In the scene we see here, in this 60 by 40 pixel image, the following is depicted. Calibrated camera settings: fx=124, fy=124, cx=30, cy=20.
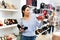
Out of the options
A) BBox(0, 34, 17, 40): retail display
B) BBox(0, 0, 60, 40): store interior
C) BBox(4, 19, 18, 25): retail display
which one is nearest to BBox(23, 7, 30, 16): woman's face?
BBox(0, 0, 60, 40): store interior

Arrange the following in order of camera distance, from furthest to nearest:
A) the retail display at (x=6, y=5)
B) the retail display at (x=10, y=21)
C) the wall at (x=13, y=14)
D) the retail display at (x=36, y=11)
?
the retail display at (x=36, y=11) → the wall at (x=13, y=14) → the retail display at (x=10, y=21) → the retail display at (x=6, y=5)

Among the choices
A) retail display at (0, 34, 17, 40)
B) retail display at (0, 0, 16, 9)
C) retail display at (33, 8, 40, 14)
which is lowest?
retail display at (0, 34, 17, 40)

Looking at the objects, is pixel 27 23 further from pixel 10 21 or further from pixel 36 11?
pixel 36 11

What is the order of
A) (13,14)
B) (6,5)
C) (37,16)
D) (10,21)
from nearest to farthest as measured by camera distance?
(6,5)
(10,21)
(13,14)
(37,16)

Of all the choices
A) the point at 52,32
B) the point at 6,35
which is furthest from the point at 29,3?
the point at 52,32

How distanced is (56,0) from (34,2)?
2.84 ft

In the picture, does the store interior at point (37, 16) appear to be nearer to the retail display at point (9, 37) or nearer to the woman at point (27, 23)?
the retail display at point (9, 37)

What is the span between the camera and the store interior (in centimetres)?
262

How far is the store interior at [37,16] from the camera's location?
2622mm

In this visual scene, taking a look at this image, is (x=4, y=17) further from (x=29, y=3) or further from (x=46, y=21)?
(x=46, y=21)

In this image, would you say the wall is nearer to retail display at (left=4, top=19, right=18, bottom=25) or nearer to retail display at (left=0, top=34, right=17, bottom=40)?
retail display at (left=4, top=19, right=18, bottom=25)

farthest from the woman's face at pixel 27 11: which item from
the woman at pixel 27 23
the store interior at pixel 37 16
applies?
the store interior at pixel 37 16

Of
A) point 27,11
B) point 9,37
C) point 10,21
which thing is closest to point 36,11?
point 27,11

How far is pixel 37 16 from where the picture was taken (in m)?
3.09
